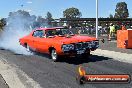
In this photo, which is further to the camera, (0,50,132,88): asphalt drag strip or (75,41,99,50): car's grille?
(75,41,99,50): car's grille

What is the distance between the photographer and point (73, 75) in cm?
1062

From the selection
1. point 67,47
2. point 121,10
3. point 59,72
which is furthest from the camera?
point 121,10

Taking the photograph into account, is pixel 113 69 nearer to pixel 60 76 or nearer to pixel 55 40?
pixel 60 76

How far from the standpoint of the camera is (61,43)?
1347 centimetres

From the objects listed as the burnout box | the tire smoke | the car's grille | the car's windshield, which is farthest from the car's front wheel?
the burnout box

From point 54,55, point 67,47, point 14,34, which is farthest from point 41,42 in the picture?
point 14,34

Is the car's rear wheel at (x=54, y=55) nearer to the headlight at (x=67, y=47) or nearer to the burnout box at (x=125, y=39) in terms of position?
the headlight at (x=67, y=47)

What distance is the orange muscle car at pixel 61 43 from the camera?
534 inches

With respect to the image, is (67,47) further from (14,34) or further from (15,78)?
(14,34)

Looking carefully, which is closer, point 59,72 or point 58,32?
point 59,72

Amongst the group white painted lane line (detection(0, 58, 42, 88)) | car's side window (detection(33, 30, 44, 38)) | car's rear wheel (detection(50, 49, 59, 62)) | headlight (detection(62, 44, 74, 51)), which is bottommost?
white painted lane line (detection(0, 58, 42, 88))

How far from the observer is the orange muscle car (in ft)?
44.5

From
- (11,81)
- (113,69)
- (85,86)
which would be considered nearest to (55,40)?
(113,69)

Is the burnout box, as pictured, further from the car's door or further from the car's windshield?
the car's door
